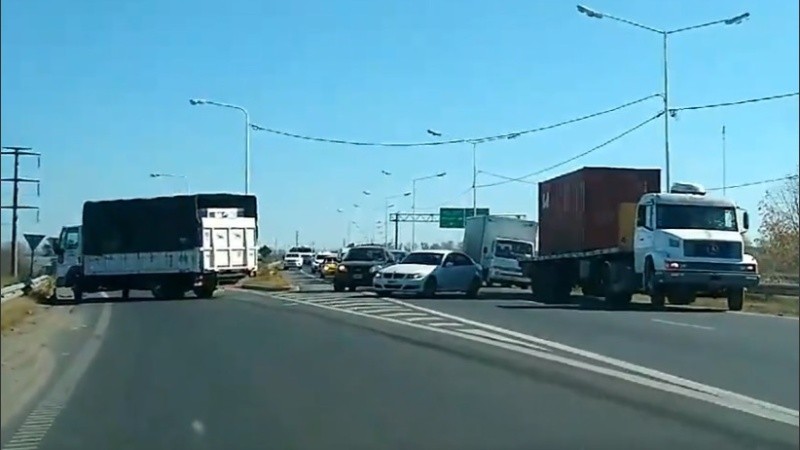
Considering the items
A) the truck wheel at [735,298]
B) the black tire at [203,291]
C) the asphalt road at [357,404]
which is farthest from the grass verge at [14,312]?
the black tire at [203,291]

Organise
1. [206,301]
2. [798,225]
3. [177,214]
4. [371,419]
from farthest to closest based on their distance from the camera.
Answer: [206,301], [177,214], [371,419], [798,225]

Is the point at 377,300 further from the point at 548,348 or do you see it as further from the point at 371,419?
the point at 371,419

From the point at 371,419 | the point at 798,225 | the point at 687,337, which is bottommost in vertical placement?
the point at 371,419

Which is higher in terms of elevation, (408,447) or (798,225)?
(798,225)

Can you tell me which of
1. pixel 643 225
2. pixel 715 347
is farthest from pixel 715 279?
pixel 643 225

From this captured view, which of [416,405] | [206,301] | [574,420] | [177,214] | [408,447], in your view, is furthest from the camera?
[206,301]

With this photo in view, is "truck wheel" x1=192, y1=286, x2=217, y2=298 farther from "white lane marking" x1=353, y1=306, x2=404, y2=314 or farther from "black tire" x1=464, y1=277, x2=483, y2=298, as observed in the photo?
"black tire" x1=464, y1=277, x2=483, y2=298

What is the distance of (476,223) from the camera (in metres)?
52.8

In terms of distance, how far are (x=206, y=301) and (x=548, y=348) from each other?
12.7 metres

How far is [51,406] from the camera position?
9.69 metres

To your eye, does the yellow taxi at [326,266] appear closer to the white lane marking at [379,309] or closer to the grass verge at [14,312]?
the white lane marking at [379,309]

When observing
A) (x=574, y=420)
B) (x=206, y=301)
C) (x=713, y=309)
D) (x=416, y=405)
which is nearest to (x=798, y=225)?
(x=713, y=309)

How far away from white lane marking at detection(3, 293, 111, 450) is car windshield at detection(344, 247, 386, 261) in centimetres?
2524

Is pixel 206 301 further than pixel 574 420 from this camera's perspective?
Yes
